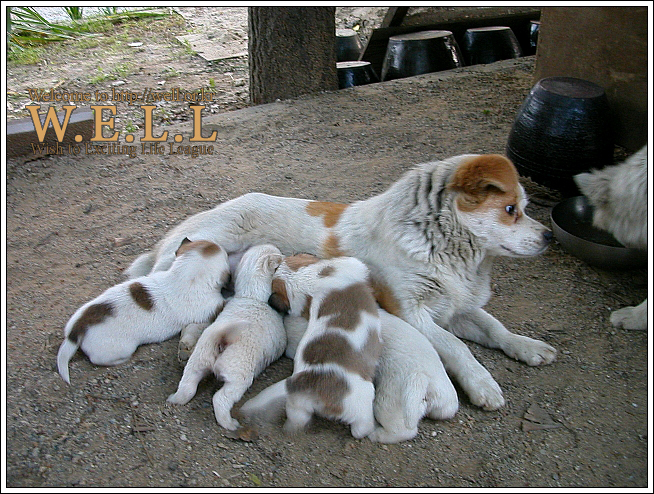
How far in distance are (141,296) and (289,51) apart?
501cm

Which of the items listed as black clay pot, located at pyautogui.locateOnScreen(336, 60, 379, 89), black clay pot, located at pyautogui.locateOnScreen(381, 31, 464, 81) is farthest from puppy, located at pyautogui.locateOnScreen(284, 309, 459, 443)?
black clay pot, located at pyautogui.locateOnScreen(381, 31, 464, 81)

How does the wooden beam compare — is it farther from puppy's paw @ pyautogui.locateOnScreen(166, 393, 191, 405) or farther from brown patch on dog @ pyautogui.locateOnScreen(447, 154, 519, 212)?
puppy's paw @ pyautogui.locateOnScreen(166, 393, 191, 405)

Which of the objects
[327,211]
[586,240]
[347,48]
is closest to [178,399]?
[327,211]

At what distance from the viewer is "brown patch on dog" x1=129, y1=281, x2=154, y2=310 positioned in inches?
136

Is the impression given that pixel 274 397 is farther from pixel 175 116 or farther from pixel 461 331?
pixel 175 116

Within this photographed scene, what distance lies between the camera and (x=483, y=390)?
3262 mm

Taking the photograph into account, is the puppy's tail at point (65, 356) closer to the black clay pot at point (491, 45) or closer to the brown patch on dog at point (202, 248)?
the brown patch on dog at point (202, 248)

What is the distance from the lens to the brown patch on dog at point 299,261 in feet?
11.5

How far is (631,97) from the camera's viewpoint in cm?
578

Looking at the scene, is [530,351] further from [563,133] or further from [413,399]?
[563,133]

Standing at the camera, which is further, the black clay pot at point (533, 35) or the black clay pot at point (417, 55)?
the black clay pot at point (533, 35)

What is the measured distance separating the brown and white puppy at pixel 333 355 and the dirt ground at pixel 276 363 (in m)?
0.19

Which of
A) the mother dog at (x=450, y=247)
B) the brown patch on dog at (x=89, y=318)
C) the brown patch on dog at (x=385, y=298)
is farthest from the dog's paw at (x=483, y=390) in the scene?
the brown patch on dog at (x=89, y=318)

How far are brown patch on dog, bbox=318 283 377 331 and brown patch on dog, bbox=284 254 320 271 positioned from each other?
0.38 m
